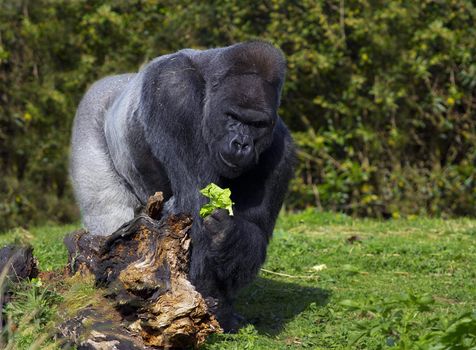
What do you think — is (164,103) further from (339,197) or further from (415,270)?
(339,197)

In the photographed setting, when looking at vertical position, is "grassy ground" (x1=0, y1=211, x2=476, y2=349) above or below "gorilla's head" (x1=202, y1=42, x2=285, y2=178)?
below

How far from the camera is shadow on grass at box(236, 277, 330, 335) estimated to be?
461 centimetres

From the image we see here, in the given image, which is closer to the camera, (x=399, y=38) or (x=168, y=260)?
(x=168, y=260)

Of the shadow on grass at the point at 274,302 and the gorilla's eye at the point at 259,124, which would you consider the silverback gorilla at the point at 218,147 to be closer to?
the gorilla's eye at the point at 259,124

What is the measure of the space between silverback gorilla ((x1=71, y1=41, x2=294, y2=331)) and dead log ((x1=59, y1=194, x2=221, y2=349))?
0.98 feet

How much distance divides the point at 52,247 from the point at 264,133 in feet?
7.72

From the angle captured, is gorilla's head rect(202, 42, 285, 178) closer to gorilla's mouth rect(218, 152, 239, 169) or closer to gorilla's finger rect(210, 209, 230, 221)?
gorilla's mouth rect(218, 152, 239, 169)

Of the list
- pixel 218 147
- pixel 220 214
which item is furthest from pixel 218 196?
pixel 218 147

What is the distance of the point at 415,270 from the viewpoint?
5.68 m

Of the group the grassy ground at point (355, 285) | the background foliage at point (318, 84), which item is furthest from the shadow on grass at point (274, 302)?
the background foliage at point (318, 84)

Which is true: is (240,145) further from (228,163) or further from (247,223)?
(247,223)

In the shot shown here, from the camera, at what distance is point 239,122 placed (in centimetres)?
407

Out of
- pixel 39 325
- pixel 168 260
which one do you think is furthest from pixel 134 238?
pixel 39 325

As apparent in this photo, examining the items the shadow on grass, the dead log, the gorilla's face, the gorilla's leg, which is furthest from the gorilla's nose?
the gorilla's leg
